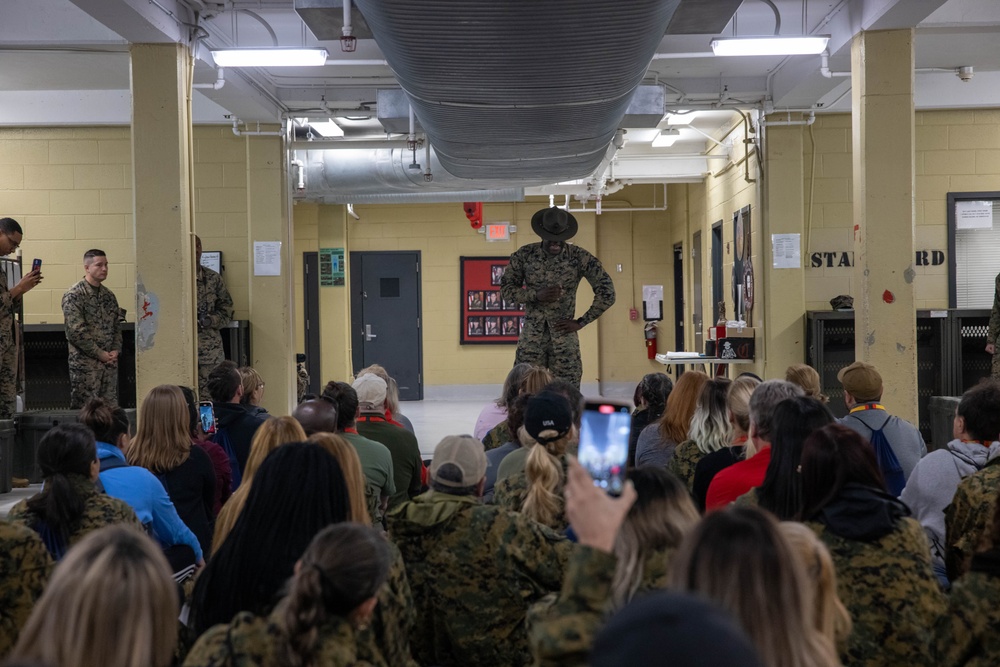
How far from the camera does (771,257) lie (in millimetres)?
8859

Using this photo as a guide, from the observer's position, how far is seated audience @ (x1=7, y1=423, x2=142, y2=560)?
2.55 metres

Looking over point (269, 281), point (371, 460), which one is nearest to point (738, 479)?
point (371, 460)

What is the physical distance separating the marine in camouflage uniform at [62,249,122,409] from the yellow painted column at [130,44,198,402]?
1322mm

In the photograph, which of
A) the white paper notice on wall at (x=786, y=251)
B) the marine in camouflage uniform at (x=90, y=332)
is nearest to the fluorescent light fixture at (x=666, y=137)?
the white paper notice on wall at (x=786, y=251)

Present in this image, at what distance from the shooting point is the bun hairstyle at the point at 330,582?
163 cm

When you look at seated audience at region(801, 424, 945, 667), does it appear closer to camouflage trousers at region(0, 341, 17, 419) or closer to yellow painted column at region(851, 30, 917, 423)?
yellow painted column at region(851, 30, 917, 423)

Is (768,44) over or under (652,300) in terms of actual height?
over

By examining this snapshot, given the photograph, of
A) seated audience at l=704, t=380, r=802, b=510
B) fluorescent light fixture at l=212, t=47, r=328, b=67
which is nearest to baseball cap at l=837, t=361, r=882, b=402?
seated audience at l=704, t=380, r=802, b=510

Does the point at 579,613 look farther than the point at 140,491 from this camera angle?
No

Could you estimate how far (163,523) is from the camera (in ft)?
10.4

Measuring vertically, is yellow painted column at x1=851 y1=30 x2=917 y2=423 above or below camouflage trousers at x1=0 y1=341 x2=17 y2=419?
above

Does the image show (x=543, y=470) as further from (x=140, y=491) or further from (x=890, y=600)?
(x=140, y=491)

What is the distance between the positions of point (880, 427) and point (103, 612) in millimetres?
3268

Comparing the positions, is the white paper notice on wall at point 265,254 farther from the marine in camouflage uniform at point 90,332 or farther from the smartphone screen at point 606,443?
the smartphone screen at point 606,443
